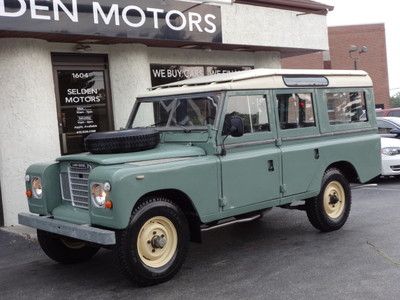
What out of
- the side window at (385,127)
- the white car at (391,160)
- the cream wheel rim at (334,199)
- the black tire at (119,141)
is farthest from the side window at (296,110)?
the side window at (385,127)

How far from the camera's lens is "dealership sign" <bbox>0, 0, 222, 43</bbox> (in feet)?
25.4

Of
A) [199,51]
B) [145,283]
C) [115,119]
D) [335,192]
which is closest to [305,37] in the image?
[199,51]

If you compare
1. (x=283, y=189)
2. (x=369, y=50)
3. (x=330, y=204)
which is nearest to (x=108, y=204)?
(x=283, y=189)

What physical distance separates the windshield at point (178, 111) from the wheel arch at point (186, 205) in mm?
888

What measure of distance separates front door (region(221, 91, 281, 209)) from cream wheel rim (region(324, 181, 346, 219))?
1.14 metres

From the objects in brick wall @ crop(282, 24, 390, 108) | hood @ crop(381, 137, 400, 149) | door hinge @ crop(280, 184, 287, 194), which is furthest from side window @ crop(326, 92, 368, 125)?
brick wall @ crop(282, 24, 390, 108)

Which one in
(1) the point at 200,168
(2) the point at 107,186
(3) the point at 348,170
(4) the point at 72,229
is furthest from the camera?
(3) the point at 348,170

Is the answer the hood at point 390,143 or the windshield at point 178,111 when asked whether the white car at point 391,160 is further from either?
the windshield at point 178,111

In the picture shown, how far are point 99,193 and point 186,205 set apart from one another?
103 cm

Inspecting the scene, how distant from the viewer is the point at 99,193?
16.2 ft

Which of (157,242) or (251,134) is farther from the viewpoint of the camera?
(251,134)

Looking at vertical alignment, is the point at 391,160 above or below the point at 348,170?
below

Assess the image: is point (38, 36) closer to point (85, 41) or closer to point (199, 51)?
point (85, 41)

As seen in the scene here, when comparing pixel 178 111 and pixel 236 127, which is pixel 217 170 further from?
pixel 178 111
